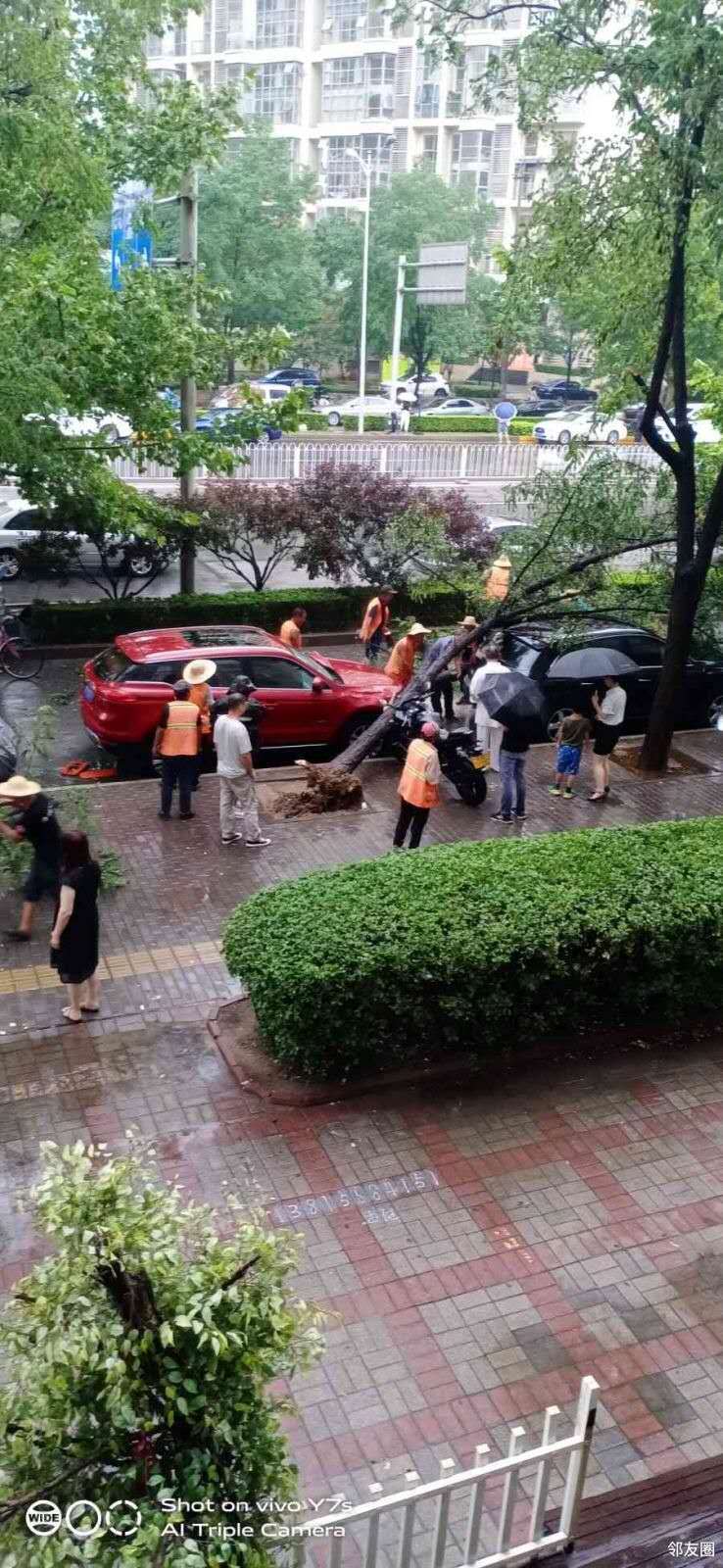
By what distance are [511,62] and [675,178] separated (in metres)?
1.99

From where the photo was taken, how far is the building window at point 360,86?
6172 centimetres

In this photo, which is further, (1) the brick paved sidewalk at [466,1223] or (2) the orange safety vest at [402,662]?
(2) the orange safety vest at [402,662]

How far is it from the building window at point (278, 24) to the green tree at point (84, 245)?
52036 millimetres

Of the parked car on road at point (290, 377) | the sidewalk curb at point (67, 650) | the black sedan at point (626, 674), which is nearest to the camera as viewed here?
the black sedan at point (626, 674)

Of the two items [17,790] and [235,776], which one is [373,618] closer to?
[235,776]

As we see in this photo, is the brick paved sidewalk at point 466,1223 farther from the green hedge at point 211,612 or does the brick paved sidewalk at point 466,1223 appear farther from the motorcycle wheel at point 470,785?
the green hedge at point 211,612

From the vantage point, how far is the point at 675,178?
10.9 metres

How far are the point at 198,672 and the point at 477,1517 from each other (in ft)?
30.1

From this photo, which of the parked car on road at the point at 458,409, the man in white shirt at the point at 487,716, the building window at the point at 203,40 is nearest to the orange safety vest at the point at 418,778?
the man in white shirt at the point at 487,716

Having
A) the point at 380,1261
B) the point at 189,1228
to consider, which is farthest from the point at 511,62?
the point at 189,1228

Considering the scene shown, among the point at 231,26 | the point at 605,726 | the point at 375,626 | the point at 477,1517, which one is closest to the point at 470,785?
the point at 605,726

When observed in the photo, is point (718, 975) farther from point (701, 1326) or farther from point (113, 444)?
point (113, 444)

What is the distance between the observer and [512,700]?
1194 cm

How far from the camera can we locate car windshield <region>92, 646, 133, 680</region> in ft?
42.8
